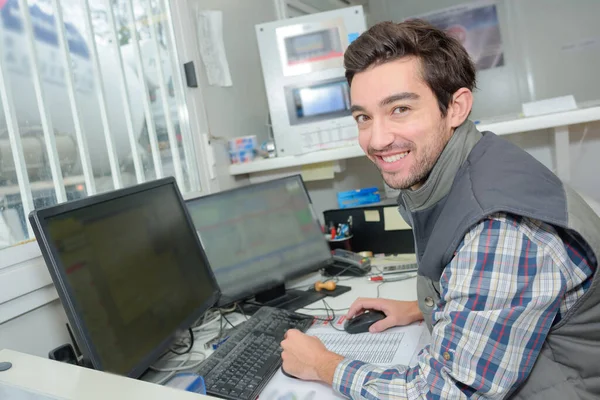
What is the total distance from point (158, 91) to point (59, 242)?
2.98ft

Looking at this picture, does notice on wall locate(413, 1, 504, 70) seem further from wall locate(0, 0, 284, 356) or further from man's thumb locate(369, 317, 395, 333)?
man's thumb locate(369, 317, 395, 333)

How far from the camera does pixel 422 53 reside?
0.89 metres

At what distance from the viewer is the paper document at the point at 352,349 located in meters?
0.87

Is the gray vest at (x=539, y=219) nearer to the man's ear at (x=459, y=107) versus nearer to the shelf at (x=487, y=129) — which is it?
the man's ear at (x=459, y=107)

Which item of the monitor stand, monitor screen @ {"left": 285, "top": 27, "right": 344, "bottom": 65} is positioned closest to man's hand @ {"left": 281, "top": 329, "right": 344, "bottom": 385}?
the monitor stand

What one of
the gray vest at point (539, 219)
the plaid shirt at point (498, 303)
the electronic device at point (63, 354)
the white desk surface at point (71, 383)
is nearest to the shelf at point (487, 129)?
the gray vest at point (539, 219)

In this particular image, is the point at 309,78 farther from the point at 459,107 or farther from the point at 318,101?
the point at 459,107

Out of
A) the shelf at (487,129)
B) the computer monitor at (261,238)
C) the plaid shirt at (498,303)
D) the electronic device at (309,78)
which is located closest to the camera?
the plaid shirt at (498,303)

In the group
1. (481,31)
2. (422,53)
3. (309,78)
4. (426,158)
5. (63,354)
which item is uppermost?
(481,31)

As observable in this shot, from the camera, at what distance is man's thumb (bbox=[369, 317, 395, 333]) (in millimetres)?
1084

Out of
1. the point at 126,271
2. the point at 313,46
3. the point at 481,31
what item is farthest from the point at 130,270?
the point at 481,31

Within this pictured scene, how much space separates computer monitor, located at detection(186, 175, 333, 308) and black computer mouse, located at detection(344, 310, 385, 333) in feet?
0.94

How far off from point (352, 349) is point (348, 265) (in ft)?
1.86

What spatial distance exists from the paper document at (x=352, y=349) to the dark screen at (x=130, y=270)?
27 cm
